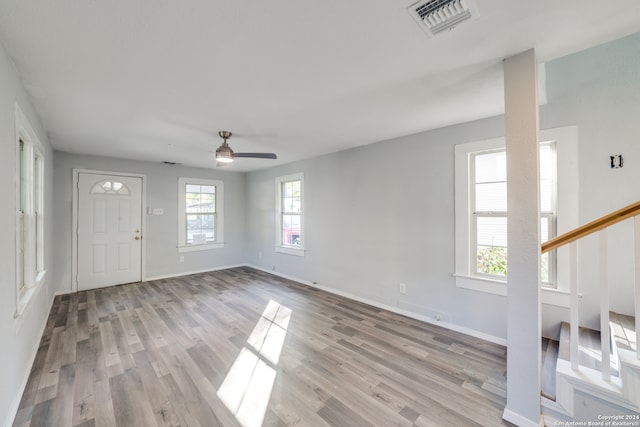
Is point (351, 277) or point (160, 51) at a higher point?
point (160, 51)

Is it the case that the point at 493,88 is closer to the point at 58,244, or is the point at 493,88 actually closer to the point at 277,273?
the point at 277,273

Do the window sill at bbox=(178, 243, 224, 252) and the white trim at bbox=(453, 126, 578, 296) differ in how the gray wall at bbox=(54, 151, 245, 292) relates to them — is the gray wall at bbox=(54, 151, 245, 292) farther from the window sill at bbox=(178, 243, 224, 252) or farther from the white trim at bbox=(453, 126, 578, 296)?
the white trim at bbox=(453, 126, 578, 296)

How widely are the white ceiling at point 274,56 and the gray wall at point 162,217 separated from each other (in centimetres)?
192

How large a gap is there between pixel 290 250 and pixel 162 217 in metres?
2.72

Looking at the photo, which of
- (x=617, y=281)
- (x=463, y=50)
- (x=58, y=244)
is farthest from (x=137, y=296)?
(x=617, y=281)

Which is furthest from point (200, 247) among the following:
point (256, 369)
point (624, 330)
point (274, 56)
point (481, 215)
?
point (624, 330)

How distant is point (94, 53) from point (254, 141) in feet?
6.87

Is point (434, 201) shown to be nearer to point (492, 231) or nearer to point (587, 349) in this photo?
point (492, 231)

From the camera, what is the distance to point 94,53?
1.63 m

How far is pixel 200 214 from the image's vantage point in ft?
19.2

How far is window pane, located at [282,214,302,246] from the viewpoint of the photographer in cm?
519

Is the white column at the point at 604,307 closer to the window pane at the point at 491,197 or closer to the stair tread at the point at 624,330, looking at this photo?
the stair tread at the point at 624,330

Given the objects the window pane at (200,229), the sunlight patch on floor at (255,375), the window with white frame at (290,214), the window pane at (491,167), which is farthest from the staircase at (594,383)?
the window pane at (200,229)

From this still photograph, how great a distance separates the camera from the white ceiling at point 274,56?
1303 millimetres
